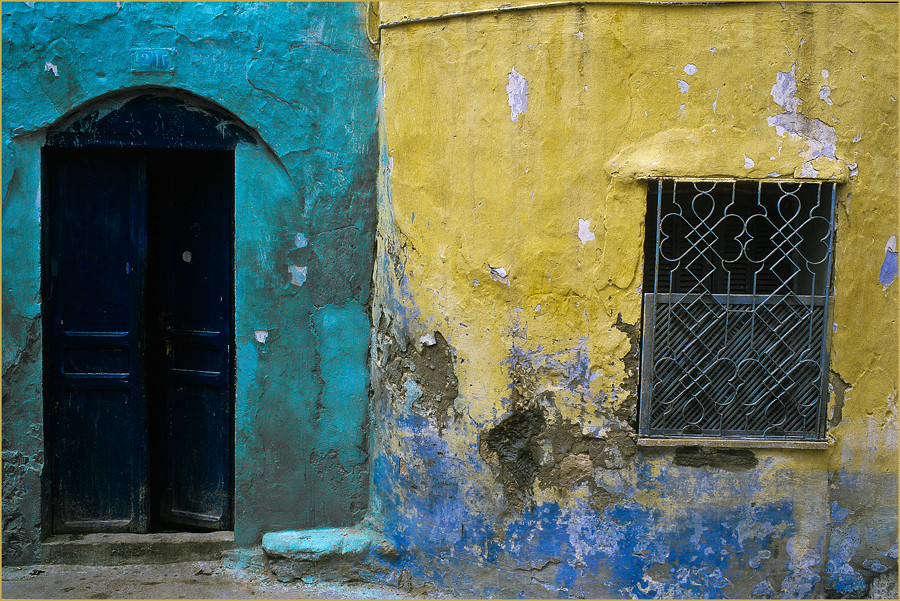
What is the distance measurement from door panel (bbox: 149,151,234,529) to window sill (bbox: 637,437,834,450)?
2324 millimetres

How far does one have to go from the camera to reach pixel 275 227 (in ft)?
12.1

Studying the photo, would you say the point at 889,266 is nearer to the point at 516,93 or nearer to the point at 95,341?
the point at 516,93

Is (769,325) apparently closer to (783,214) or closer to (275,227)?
(783,214)

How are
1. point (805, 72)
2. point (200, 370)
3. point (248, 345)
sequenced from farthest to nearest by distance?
point (200, 370)
point (248, 345)
point (805, 72)

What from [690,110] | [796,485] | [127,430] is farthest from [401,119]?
[796,485]

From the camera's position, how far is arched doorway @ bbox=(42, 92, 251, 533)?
12.2 ft

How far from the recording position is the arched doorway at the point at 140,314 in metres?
3.71

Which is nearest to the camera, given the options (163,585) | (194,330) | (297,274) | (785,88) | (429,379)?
(785,88)

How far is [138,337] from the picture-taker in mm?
3852

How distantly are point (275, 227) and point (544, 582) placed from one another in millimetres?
2283

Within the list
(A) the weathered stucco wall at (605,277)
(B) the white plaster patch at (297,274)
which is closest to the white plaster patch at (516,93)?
(A) the weathered stucco wall at (605,277)

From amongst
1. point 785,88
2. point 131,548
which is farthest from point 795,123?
point 131,548

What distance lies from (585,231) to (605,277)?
0.79ft

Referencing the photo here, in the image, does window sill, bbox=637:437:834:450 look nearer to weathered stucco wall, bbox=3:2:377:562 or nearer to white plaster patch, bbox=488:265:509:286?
white plaster patch, bbox=488:265:509:286
